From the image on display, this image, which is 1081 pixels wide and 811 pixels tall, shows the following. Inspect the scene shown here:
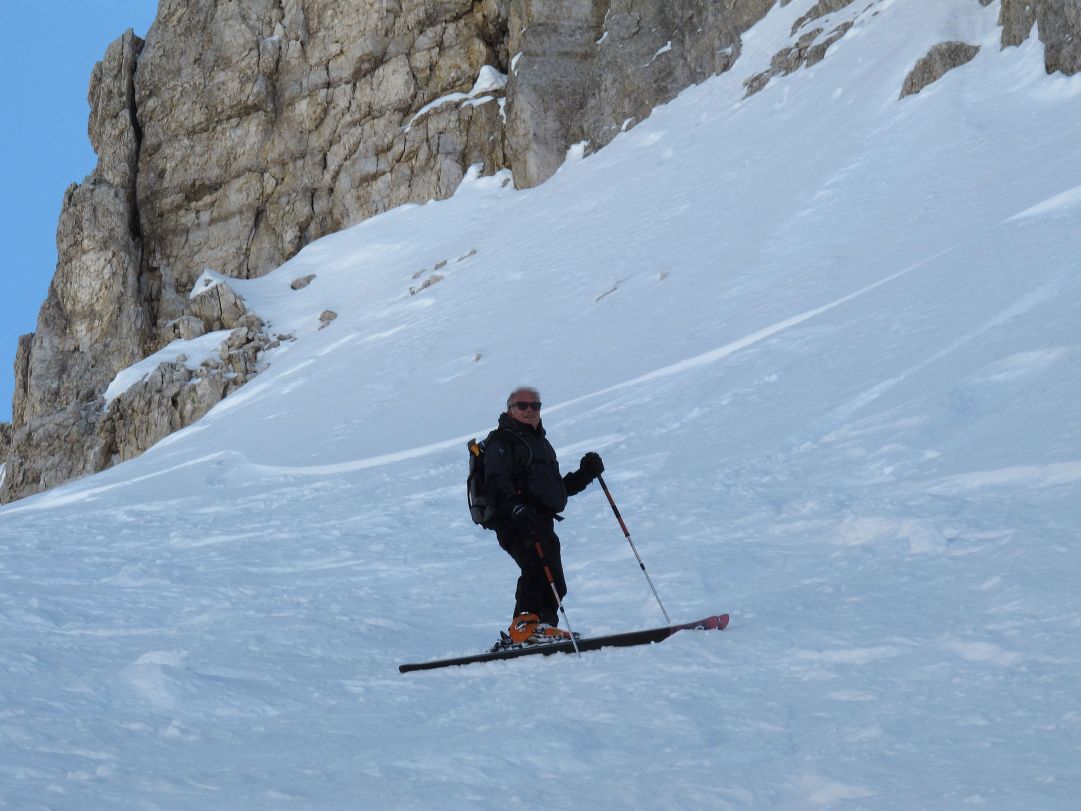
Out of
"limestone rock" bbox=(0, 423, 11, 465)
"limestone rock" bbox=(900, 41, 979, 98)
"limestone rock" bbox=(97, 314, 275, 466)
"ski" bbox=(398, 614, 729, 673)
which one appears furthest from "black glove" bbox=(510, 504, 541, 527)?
"limestone rock" bbox=(0, 423, 11, 465)

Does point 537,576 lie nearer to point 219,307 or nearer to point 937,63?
point 937,63

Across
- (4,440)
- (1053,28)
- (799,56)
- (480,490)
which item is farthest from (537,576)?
(4,440)

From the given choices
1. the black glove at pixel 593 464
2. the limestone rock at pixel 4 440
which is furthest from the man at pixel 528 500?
the limestone rock at pixel 4 440

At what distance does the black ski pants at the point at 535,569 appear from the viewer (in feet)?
21.8

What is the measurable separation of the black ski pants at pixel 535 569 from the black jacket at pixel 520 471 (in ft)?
0.42

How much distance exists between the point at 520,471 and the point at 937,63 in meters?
19.0

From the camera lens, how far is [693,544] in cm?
797

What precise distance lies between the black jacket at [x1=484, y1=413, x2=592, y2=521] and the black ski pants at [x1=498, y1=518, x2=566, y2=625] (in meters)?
0.13

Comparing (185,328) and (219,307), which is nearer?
(219,307)

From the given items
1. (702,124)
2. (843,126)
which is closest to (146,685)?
(843,126)

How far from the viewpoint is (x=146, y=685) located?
593 cm

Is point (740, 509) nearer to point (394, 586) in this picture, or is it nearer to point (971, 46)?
point (394, 586)

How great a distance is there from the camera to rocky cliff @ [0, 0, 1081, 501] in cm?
3716

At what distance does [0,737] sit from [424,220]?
35029 mm
